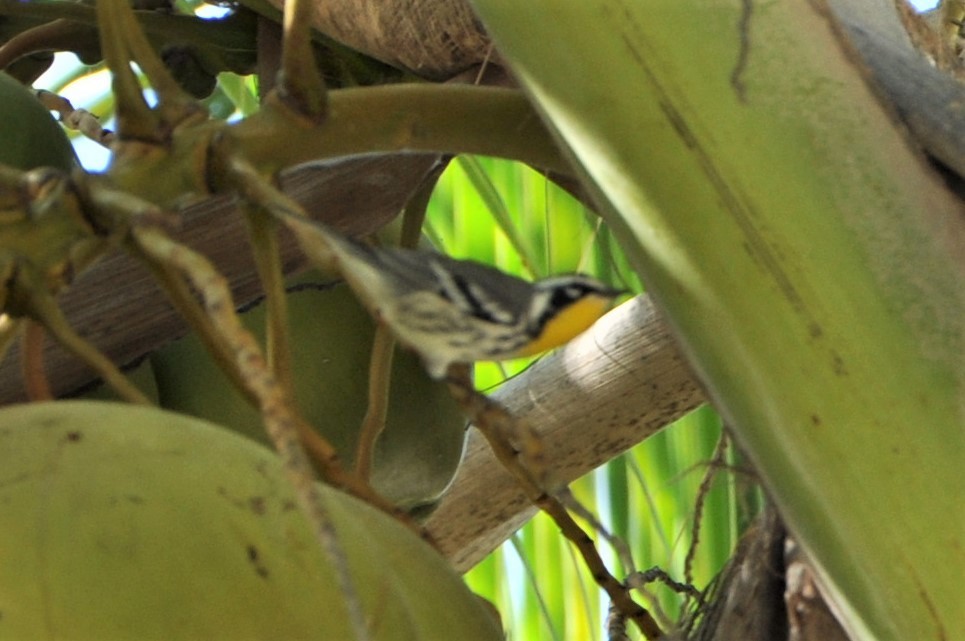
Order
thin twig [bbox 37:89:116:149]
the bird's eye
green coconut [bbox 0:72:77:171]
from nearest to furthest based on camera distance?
the bird's eye, green coconut [bbox 0:72:77:171], thin twig [bbox 37:89:116:149]

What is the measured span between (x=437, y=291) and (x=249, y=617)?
3.5 inches

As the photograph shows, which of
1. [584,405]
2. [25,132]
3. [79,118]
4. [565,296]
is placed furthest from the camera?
[584,405]

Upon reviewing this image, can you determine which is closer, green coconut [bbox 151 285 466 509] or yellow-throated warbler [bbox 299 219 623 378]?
yellow-throated warbler [bbox 299 219 623 378]

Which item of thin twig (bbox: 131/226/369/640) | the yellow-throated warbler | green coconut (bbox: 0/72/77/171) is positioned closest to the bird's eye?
the yellow-throated warbler

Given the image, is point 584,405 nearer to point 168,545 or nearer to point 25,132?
point 25,132

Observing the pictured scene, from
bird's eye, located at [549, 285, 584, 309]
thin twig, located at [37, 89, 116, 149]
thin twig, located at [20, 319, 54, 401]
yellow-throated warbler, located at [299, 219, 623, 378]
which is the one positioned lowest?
bird's eye, located at [549, 285, 584, 309]

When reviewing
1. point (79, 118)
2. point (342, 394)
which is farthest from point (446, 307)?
point (79, 118)

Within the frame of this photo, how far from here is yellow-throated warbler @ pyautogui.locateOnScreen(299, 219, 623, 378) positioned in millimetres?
340

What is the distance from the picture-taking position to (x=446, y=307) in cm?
34

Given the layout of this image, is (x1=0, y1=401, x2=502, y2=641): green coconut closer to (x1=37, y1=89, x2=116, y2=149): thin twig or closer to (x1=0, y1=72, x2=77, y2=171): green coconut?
(x1=0, y1=72, x2=77, y2=171): green coconut

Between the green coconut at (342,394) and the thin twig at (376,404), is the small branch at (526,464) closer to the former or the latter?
the thin twig at (376,404)

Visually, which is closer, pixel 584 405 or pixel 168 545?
pixel 168 545

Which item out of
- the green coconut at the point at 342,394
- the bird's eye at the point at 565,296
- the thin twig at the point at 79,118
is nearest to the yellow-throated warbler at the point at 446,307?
the bird's eye at the point at 565,296

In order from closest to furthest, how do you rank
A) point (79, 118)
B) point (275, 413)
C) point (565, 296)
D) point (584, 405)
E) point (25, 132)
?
point (275, 413), point (565, 296), point (25, 132), point (79, 118), point (584, 405)
